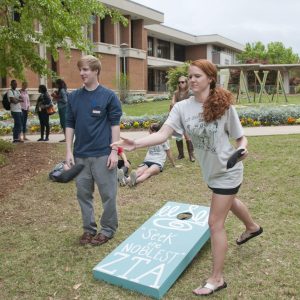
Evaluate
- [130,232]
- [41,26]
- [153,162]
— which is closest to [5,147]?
[41,26]

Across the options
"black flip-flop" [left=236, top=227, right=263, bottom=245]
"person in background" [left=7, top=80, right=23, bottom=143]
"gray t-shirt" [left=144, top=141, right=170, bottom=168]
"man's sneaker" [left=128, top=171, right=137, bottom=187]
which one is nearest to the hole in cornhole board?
"black flip-flop" [left=236, top=227, right=263, bottom=245]

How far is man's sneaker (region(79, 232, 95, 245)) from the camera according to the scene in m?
4.67

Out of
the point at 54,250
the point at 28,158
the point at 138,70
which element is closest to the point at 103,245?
the point at 54,250

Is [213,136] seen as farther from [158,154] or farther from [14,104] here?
[14,104]

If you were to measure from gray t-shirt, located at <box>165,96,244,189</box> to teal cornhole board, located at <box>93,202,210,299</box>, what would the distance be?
0.88m

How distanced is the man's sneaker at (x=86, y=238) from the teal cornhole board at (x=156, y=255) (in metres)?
0.59

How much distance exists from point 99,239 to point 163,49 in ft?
190

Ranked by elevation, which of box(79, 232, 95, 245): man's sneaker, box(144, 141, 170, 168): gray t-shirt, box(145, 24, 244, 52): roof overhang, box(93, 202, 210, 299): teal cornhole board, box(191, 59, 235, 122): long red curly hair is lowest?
box(79, 232, 95, 245): man's sneaker

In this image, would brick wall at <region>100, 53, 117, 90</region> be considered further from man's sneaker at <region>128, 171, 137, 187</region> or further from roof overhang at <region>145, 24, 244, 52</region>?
man's sneaker at <region>128, 171, 137, 187</region>

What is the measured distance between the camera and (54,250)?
4.61m

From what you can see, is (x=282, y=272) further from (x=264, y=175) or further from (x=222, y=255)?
(x=264, y=175)

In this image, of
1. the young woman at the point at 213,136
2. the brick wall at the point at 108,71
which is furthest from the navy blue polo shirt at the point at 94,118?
the brick wall at the point at 108,71

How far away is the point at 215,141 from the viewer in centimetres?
338

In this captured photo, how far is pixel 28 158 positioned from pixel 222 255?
717 centimetres
